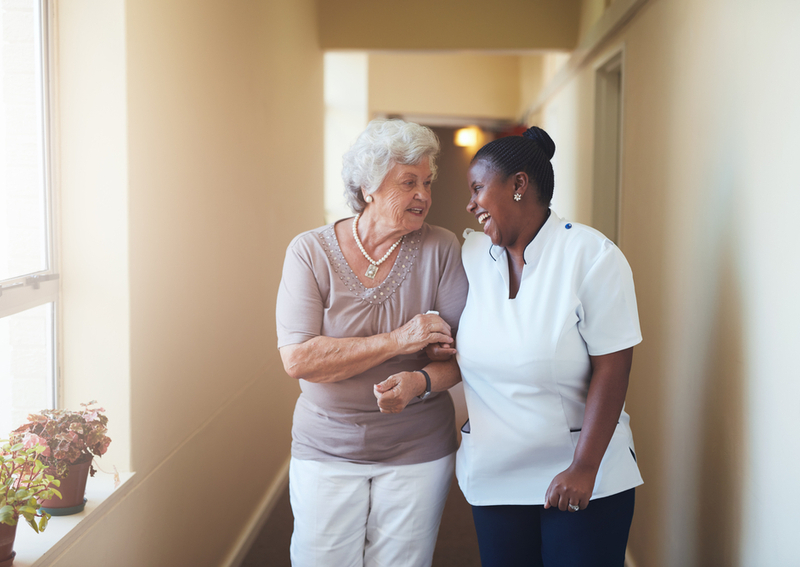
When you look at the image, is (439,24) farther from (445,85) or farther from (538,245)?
(445,85)

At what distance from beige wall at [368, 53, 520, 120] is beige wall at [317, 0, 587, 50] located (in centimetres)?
356

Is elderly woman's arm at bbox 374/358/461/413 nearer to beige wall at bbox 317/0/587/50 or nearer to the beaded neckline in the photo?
the beaded neckline

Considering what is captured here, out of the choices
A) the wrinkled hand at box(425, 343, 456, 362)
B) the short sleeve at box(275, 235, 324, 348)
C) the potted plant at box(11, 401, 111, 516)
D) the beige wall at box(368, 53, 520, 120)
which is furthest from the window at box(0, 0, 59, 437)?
the beige wall at box(368, 53, 520, 120)

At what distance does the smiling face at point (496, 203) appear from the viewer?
1525mm

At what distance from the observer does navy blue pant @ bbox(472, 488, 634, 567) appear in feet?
4.94

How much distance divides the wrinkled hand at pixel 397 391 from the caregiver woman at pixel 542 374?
134mm

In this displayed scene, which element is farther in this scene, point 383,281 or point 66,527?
point 383,281

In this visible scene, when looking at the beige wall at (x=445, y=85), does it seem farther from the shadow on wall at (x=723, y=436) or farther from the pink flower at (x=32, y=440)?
the pink flower at (x=32, y=440)

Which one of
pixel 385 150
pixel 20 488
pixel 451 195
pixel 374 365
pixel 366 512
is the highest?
pixel 451 195

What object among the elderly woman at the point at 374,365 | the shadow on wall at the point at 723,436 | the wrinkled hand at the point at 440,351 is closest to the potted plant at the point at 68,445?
the elderly woman at the point at 374,365

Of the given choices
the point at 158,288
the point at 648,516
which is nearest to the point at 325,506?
the point at 158,288

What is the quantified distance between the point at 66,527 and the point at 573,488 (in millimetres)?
1202

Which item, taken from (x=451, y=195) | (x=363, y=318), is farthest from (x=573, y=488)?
(x=451, y=195)

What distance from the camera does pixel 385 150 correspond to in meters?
1.70
